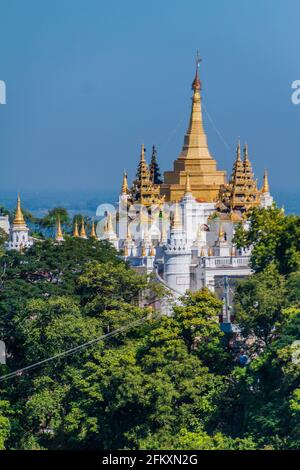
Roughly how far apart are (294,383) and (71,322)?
5.57 metres

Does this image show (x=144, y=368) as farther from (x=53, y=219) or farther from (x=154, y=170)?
(x=53, y=219)

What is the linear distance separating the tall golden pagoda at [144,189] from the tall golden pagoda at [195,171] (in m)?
0.42

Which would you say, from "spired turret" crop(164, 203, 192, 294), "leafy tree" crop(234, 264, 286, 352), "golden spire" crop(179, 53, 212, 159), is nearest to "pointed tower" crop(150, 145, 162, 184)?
"golden spire" crop(179, 53, 212, 159)

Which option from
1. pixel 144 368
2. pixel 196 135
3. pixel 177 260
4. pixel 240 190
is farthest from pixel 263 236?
pixel 196 135

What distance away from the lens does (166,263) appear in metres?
60.1

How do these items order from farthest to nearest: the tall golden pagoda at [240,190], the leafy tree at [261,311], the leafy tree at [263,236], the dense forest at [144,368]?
the tall golden pagoda at [240,190], the leafy tree at [263,236], the leafy tree at [261,311], the dense forest at [144,368]

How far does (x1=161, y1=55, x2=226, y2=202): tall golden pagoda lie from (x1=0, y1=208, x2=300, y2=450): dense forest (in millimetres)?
19905

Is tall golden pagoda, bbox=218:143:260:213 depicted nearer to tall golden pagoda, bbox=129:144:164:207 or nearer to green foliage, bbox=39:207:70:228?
tall golden pagoda, bbox=129:144:164:207

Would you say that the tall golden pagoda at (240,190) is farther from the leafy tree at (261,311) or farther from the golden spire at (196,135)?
the leafy tree at (261,311)

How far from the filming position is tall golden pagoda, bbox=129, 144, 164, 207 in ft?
238

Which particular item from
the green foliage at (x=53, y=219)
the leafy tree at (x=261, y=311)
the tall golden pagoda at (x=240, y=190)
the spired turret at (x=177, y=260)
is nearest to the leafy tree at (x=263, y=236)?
the spired turret at (x=177, y=260)

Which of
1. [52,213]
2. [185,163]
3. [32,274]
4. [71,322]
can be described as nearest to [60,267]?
[32,274]

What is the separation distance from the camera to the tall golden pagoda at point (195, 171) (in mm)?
72250

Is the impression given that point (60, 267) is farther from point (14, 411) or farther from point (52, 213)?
point (52, 213)
